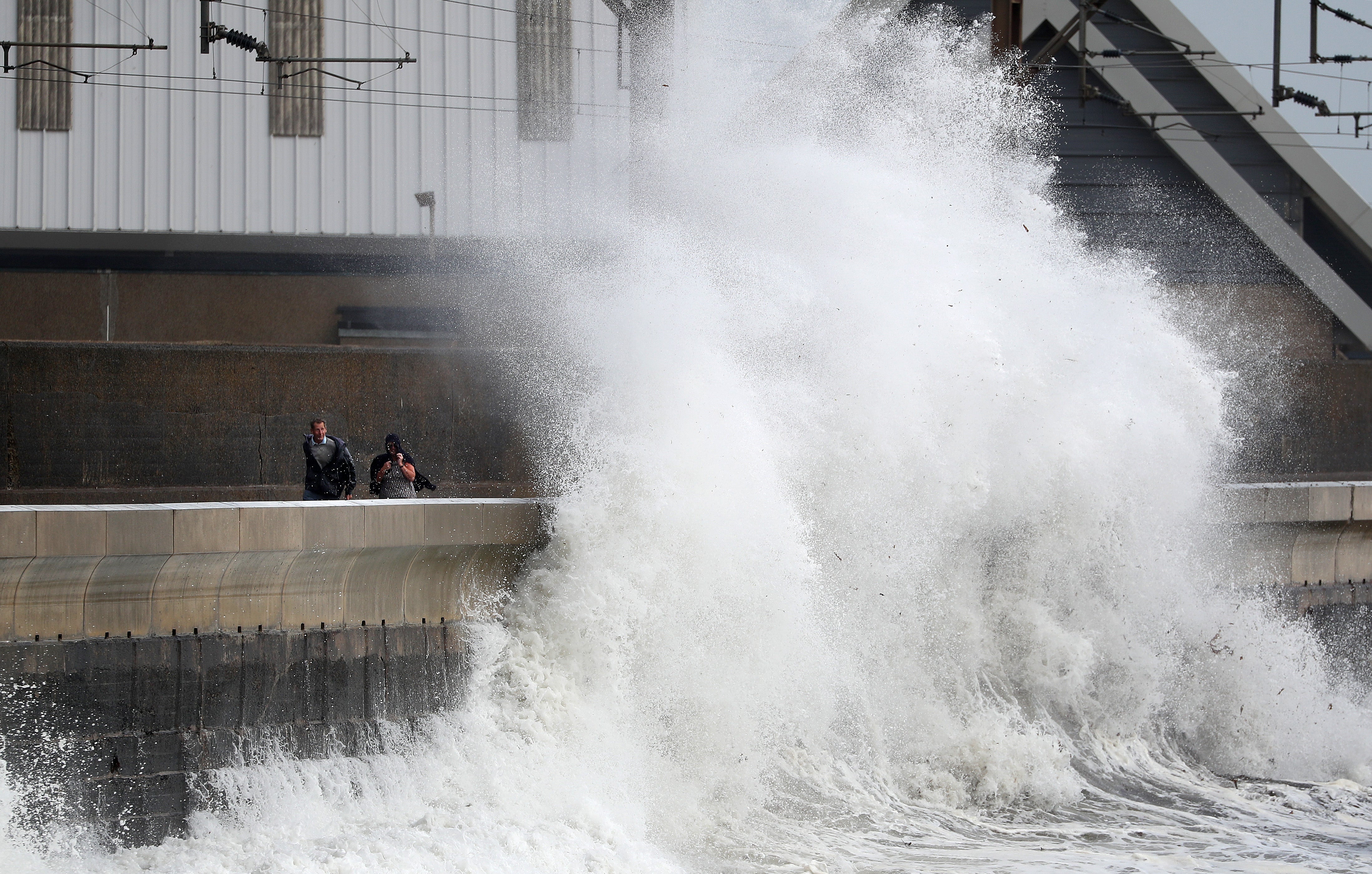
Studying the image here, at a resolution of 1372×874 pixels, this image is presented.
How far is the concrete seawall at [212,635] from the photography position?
22.2ft

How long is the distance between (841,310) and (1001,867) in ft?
15.4

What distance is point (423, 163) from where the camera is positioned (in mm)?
19625

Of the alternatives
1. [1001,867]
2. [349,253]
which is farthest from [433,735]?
[349,253]

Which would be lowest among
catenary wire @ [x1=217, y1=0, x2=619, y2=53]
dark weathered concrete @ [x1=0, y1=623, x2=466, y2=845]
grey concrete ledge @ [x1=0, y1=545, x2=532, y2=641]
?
dark weathered concrete @ [x1=0, y1=623, x2=466, y2=845]

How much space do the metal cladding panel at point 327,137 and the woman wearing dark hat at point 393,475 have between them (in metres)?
9.67

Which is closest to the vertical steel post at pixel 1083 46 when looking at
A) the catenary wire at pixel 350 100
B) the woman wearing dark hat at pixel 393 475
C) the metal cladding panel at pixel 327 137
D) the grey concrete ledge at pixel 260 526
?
the metal cladding panel at pixel 327 137

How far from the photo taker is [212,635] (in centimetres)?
727

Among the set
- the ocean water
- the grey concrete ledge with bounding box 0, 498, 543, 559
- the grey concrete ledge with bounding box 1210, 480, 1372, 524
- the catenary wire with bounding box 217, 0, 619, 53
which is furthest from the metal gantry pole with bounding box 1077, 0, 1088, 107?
the grey concrete ledge with bounding box 0, 498, 543, 559

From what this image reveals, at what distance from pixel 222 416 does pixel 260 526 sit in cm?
513

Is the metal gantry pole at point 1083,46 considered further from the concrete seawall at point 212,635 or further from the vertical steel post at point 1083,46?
the concrete seawall at point 212,635

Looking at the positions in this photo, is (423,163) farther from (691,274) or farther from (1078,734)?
(1078,734)

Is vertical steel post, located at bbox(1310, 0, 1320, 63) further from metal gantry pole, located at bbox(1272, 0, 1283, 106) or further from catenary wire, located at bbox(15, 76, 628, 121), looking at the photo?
catenary wire, located at bbox(15, 76, 628, 121)

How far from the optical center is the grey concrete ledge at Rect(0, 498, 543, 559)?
273 inches

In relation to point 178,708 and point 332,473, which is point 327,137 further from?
point 178,708
